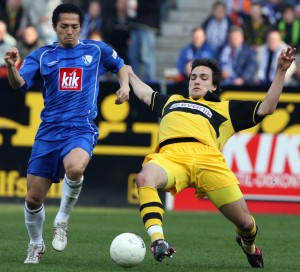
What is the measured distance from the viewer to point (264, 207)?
57.2 feet

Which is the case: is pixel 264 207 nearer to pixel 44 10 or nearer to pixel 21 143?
pixel 21 143

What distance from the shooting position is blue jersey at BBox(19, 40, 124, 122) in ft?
32.9

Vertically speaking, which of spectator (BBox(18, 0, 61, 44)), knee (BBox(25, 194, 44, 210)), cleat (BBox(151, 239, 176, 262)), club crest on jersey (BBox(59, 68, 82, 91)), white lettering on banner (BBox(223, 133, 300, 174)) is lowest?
white lettering on banner (BBox(223, 133, 300, 174))

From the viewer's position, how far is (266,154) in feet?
56.6

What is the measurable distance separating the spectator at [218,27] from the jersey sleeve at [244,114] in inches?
423

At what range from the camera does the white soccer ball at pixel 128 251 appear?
29.9 feet

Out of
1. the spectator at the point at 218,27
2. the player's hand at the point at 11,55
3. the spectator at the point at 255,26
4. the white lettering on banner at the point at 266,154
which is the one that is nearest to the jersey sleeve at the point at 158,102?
the player's hand at the point at 11,55

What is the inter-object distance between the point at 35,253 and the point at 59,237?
275 millimetres

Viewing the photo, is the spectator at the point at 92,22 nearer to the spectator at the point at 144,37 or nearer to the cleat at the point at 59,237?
the spectator at the point at 144,37

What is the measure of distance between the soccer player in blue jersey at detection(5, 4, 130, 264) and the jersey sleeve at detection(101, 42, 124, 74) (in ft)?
0.69

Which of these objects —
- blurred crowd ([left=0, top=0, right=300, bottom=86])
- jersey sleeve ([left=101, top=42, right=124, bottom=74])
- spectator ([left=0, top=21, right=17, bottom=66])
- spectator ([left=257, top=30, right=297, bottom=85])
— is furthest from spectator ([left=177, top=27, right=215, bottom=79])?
jersey sleeve ([left=101, top=42, right=124, bottom=74])

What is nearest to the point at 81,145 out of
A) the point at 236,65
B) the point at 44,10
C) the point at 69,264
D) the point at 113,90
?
the point at 69,264

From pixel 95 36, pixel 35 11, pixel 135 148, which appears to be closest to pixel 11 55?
pixel 135 148

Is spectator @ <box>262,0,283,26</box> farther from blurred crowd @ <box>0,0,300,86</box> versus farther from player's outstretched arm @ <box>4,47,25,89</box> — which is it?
player's outstretched arm @ <box>4,47,25,89</box>
